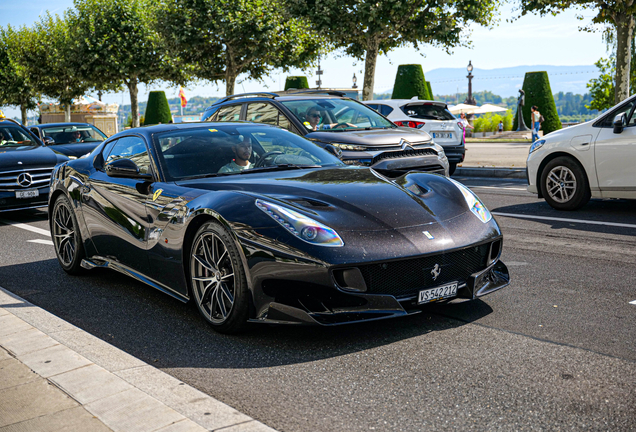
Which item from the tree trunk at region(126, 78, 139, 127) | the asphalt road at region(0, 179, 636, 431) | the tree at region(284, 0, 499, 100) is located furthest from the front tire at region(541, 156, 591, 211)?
the tree trunk at region(126, 78, 139, 127)

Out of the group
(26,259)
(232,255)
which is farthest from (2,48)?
(232,255)

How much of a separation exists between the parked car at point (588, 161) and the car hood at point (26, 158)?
24.3 ft

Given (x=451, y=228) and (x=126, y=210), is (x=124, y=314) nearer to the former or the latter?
(x=126, y=210)

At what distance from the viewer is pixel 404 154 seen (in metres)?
9.99

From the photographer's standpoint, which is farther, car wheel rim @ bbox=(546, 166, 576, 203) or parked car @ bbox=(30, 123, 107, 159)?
parked car @ bbox=(30, 123, 107, 159)

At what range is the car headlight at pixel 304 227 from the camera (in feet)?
13.1

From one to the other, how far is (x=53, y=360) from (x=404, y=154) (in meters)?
6.99

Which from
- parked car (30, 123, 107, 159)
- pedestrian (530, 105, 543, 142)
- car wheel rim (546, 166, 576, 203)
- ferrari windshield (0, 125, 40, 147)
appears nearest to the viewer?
car wheel rim (546, 166, 576, 203)

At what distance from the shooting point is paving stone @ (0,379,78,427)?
3061mm

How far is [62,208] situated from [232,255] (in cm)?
307

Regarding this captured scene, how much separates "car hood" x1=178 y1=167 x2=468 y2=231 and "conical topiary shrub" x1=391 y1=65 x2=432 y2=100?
97.7ft

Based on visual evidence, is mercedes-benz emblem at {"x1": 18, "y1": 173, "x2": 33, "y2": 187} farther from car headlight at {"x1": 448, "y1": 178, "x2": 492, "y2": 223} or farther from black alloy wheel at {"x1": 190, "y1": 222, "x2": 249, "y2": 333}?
car headlight at {"x1": 448, "y1": 178, "x2": 492, "y2": 223}

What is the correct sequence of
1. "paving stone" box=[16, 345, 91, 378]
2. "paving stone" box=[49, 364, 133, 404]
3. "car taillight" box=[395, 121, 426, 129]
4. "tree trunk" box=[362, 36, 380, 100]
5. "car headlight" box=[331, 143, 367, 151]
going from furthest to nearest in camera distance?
1. "tree trunk" box=[362, 36, 380, 100]
2. "car taillight" box=[395, 121, 426, 129]
3. "car headlight" box=[331, 143, 367, 151]
4. "paving stone" box=[16, 345, 91, 378]
5. "paving stone" box=[49, 364, 133, 404]

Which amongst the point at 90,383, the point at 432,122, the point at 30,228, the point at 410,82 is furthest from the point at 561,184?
the point at 410,82
